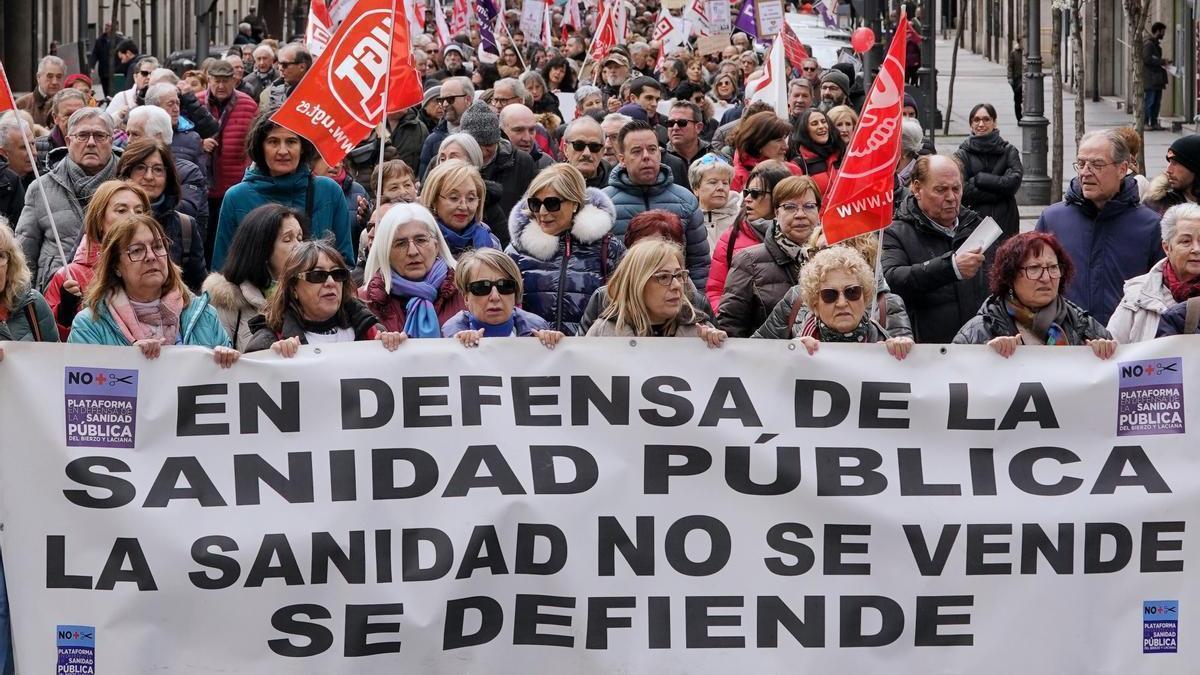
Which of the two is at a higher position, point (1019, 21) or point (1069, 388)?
point (1019, 21)

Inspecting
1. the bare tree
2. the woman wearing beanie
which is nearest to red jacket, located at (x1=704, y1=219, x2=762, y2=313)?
the woman wearing beanie

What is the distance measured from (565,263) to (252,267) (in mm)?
1212

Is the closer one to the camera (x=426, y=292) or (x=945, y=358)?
(x=945, y=358)

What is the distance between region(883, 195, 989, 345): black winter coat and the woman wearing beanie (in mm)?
2482

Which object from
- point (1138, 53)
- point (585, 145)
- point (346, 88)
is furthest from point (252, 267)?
point (1138, 53)

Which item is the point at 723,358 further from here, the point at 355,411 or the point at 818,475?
the point at 355,411

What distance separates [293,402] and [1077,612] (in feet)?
7.82

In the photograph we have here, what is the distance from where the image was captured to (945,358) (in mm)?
6305

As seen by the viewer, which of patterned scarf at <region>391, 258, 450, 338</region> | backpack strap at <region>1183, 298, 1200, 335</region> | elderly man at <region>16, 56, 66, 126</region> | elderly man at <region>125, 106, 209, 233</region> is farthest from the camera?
elderly man at <region>16, 56, 66, 126</region>

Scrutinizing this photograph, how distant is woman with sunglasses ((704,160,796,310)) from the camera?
8734mm

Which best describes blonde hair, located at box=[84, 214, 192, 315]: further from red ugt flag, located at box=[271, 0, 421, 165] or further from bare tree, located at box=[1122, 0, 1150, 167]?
bare tree, located at box=[1122, 0, 1150, 167]

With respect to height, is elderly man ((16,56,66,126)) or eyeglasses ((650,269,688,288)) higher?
elderly man ((16,56,66,126))

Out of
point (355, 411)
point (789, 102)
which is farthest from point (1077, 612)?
point (789, 102)

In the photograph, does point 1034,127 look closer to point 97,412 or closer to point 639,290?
point 639,290
